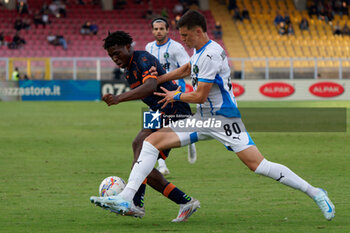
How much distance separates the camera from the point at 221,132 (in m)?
6.37

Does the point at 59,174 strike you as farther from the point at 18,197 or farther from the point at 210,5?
the point at 210,5

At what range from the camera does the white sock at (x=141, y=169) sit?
6.39 metres

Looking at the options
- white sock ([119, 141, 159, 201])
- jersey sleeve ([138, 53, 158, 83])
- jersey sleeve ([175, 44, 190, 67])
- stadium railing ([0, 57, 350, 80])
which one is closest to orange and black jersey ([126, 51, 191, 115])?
jersey sleeve ([138, 53, 158, 83])

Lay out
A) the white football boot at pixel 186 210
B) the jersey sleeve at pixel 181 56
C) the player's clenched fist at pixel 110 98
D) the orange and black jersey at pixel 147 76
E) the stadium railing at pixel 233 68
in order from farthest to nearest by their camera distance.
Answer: the stadium railing at pixel 233 68 → the jersey sleeve at pixel 181 56 → the orange and black jersey at pixel 147 76 → the white football boot at pixel 186 210 → the player's clenched fist at pixel 110 98

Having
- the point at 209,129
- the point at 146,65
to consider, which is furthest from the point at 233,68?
the point at 209,129

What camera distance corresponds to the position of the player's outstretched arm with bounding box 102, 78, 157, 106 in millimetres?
6504

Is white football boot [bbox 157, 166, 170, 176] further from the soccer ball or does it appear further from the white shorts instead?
the white shorts

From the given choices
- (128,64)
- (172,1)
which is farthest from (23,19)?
(128,64)

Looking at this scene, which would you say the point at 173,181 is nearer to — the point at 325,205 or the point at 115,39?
the point at 115,39

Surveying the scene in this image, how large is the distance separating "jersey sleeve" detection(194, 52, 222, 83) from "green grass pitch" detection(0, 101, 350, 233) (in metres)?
1.46

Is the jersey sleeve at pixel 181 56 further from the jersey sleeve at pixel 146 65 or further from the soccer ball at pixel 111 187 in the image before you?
the soccer ball at pixel 111 187

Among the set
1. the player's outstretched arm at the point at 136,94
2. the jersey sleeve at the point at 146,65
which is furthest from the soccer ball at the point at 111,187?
the jersey sleeve at the point at 146,65

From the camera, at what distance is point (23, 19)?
142 feet

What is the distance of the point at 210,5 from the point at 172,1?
282 cm
